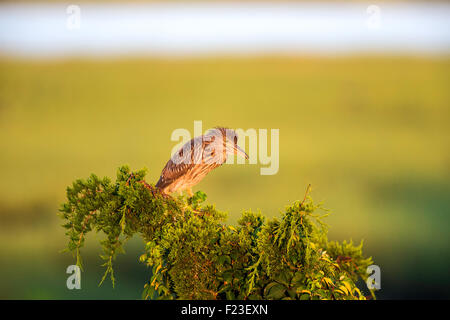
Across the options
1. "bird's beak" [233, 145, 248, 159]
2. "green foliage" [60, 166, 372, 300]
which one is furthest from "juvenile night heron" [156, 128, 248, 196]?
"green foliage" [60, 166, 372, 300]

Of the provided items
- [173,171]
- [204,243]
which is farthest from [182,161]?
[204,243]

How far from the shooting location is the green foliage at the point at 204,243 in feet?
4.23

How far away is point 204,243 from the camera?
133cm

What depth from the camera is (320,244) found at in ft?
5.12

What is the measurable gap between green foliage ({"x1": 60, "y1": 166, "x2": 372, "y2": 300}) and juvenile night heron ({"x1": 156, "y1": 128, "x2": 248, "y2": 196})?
31 centimetres

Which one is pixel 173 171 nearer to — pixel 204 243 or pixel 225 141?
pixel 225 141

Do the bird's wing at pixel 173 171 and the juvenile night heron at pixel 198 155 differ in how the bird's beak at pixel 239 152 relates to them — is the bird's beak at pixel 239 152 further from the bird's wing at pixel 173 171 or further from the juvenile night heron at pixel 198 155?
the bird's wing at pixel 173 171

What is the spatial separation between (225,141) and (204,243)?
0.54 metres

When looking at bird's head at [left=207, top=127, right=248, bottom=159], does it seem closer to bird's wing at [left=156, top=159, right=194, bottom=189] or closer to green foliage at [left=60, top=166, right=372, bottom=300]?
bird's wing at [left=156, top=159, right=194, bottom=189]

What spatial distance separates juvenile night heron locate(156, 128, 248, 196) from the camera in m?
1.74
